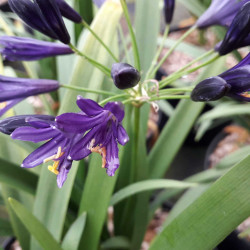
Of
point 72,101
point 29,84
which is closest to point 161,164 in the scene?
point 72,101

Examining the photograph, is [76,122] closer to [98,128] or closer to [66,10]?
[98,128]

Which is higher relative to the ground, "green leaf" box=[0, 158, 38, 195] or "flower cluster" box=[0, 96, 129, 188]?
"flower cluster" box=[0, 96, 129, 188]

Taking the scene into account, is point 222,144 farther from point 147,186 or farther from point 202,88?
point 202,88

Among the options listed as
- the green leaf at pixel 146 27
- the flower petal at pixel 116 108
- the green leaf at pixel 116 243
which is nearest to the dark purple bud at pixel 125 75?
the flower petal at pixel 116 108

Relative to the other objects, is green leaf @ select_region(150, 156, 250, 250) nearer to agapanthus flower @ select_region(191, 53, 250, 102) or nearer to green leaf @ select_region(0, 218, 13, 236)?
agapanthus flower @ select_region(191, 53, 250, 102)

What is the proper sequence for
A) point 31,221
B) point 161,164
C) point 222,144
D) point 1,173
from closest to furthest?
point 31,221, point 1,173, point 161,164, point 222,144

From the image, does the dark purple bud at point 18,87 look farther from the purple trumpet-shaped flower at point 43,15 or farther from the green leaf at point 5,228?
the green leaf at point 5,228

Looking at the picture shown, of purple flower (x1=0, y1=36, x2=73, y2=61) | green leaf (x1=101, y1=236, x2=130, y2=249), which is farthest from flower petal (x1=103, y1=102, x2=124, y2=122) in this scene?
green leaf (x1=101, y1=236, x2=130, y2=249)
